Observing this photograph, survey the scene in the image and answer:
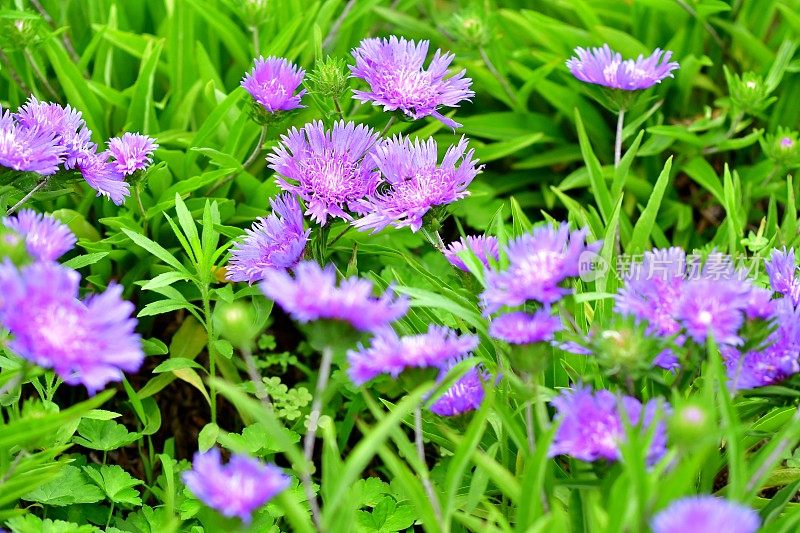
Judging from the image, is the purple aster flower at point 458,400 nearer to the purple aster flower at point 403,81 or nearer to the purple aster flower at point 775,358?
the purple aster flower at point 775,358

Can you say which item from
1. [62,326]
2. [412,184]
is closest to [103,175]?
[412,184]

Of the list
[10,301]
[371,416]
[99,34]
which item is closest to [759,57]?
[371,416]

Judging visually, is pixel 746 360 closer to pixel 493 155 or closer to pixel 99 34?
pixel 493 155

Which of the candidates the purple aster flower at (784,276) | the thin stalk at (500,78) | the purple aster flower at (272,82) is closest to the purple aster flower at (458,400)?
the purple aster flower at (784,276)

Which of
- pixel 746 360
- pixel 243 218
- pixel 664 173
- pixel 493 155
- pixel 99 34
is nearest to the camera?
pixel 746 360

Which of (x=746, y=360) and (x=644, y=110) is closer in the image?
(x=746, y=360)

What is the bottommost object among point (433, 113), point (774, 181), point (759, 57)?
point (433, 113)

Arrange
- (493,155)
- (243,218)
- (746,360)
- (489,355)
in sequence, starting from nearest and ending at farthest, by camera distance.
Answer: (746,360) → (489,355) → (243,218) → (493,155)
